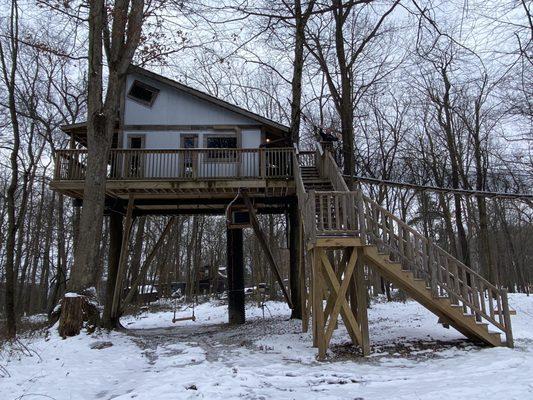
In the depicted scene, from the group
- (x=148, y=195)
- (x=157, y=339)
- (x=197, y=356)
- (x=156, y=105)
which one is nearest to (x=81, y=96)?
(x=156, y=105)

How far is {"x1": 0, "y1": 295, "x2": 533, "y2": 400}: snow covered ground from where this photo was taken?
20.6ft

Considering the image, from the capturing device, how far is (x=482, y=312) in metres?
9.40

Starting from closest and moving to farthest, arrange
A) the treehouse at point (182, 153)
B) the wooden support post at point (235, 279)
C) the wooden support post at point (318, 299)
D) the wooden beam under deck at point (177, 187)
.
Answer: the wooden support post at point (318, 299)
the wooden beam under deck at point (177, 187)
the treehouse at point (182, 153)
the wooden support post at point (235, 279)

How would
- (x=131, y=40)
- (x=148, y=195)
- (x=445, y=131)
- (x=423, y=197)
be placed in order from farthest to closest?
1. (x=423, y=197)
2. (x=445, y=131)
3. (x=148, y=195)
4. (x=131, y=40)

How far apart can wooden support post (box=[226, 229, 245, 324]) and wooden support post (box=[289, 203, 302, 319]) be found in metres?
2.30

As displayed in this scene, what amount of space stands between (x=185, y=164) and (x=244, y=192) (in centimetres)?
241

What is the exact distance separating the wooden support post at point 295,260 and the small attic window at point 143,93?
7224 mm

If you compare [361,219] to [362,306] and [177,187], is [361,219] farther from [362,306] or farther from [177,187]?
[177,187]

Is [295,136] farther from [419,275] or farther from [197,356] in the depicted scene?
[197,356]

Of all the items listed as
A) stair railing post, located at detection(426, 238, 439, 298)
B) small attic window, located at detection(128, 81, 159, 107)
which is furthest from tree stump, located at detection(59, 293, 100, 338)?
small attic window, located at detection(128, 81, 159, 107)

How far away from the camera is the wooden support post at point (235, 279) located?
1848 cm

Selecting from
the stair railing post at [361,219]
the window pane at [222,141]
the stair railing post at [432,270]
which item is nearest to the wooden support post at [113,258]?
the window pane at [222,141]

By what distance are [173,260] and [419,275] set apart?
36.1m

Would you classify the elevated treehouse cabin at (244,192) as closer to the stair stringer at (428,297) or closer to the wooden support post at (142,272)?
the stair stringer at (428,297)
